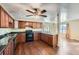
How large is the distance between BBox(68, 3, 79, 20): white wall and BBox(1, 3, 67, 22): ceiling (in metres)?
0.22

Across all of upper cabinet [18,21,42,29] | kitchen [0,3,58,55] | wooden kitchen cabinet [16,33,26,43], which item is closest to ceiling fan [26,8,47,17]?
kitchen [0,3,58,55]

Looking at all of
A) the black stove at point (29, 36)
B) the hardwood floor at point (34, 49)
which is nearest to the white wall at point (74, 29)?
the hardwood floor at point (34, 49)

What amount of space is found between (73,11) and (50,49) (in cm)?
81

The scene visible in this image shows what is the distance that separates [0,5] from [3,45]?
70 cm

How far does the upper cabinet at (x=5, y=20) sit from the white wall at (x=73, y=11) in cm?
109

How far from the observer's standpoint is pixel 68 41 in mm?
2455

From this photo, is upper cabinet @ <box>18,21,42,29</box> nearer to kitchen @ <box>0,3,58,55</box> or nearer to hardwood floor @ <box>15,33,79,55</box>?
kitchen @ <box>0,3,58,55</box>

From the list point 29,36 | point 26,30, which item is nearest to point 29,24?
point 26,30

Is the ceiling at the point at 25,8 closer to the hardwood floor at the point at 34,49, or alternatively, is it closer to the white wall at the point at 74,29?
the white wall at the point at 74,29

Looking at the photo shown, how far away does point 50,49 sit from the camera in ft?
7.89

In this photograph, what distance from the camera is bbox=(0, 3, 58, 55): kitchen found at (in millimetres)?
2410

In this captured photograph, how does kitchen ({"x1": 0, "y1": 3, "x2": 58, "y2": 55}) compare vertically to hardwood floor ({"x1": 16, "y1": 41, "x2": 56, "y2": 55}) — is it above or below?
above

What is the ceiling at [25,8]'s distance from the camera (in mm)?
2342

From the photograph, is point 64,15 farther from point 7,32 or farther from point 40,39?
point 7,32
